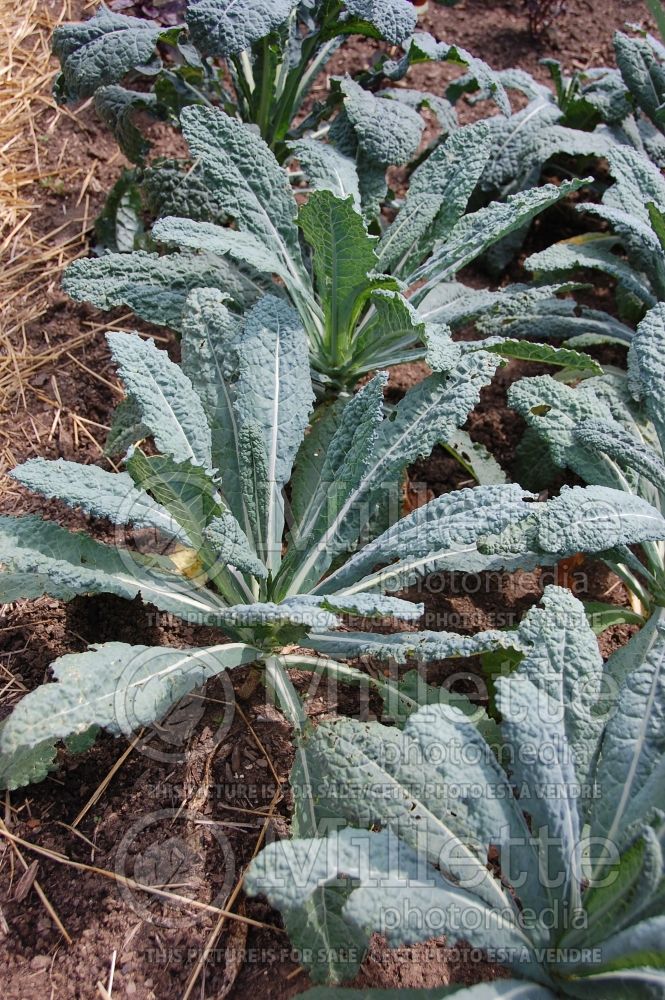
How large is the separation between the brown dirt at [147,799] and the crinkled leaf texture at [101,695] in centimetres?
17

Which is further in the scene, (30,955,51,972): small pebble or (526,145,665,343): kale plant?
(526,145,665,343): kale plant

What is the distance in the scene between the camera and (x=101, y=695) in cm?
128

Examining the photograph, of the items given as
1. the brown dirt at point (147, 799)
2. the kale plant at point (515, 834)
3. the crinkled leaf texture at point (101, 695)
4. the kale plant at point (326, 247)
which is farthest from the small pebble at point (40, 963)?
the kale plant at point (326, 247)

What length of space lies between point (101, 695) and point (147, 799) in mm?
A: 363

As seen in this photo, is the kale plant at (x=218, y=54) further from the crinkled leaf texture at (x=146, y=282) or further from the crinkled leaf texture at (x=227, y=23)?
the crinkled leaf texture at (x=146, y=282)

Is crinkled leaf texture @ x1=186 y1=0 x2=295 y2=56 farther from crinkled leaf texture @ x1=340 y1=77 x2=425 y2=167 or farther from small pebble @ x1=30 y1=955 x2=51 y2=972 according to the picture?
small pebble @ x1=30 y1=955 x2=51 y2=972

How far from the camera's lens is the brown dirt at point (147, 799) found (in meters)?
1.38

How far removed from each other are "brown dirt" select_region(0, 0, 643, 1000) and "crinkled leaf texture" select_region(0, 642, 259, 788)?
0.56 feet

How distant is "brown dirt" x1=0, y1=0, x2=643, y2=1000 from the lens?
4.52 ft

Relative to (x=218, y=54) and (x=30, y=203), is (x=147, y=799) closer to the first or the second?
(x=218, y=54)

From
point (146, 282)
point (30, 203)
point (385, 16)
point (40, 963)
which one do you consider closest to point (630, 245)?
point (385, 16)

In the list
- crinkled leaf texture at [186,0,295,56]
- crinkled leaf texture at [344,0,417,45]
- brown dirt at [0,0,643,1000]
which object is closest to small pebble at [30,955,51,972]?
brown dirt at [0,0,643,1000]

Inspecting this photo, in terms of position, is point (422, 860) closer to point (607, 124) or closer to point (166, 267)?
point (166, 267)

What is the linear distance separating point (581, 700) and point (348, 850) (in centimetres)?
48
